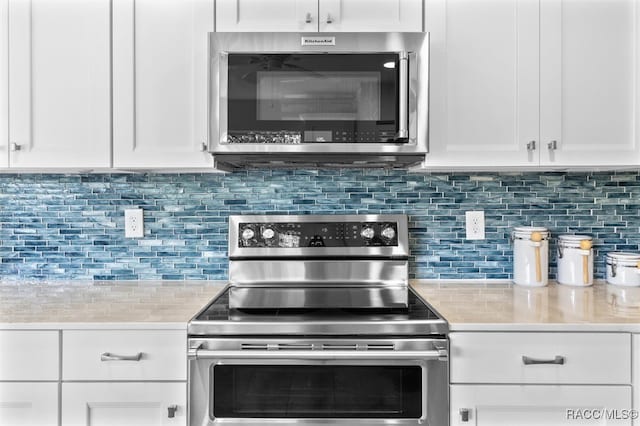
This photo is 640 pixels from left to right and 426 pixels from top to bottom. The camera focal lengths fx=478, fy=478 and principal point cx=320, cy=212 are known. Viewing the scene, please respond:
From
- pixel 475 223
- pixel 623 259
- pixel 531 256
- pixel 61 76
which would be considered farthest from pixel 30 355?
pixel 623 259

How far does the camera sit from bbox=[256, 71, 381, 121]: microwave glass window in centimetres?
159

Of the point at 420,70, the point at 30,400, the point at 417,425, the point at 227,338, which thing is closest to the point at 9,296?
the point at 30,400

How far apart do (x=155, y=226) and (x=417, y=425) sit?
128 cm

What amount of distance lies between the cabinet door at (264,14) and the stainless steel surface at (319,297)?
0.94 meters

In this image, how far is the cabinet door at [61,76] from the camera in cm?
167

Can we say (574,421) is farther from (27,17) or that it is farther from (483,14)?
(27,17)

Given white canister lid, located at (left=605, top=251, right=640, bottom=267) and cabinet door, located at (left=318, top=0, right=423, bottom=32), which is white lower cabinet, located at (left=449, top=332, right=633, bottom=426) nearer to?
white canister lid, located at (left=605, top=251, right=640, bottom=267)

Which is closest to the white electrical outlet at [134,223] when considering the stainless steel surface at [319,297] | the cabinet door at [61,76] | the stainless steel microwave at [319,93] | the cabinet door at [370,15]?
the cabinet door at [61,76]

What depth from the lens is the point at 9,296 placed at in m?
1.74

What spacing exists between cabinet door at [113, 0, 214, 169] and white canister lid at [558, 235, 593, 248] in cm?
144

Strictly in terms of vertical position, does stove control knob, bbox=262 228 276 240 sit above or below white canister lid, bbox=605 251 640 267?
above

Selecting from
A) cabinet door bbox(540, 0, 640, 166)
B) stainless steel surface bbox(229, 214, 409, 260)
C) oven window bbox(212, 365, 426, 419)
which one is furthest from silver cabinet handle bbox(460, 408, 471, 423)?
cabinet door bbox(540, 0, 640, 166)

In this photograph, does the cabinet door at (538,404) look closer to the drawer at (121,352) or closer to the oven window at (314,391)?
the oven window at (314,391)

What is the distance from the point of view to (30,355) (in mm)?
1396
